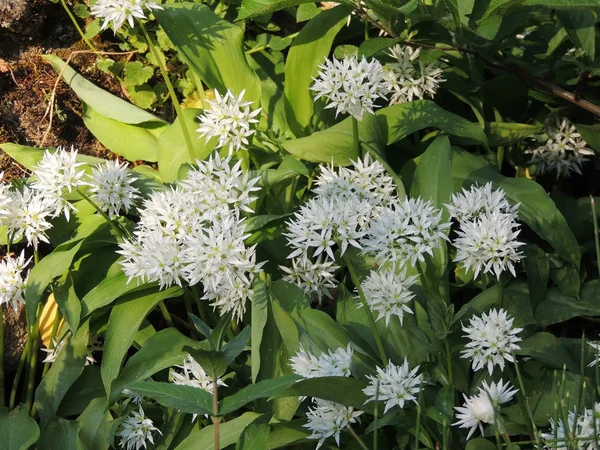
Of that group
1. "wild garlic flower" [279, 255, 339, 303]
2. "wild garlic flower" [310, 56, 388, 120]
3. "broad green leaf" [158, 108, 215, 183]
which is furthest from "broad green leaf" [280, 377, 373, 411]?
"broad green leaf" [158, 108, 215, 183]

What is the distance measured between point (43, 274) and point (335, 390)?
129cm

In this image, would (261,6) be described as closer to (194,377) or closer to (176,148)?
(176,148)

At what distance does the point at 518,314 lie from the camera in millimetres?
2629

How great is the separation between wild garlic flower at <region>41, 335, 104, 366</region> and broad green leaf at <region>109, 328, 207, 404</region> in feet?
1.17

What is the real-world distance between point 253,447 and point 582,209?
6.40 ft

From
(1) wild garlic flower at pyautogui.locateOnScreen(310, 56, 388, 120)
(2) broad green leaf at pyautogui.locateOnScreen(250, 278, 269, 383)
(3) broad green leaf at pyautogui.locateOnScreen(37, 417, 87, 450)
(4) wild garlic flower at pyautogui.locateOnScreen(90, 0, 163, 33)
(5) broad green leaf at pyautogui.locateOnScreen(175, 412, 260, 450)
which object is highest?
(4) wild garlic flower at pyautogui.locateOnScreen(90, 0, 163, 33)

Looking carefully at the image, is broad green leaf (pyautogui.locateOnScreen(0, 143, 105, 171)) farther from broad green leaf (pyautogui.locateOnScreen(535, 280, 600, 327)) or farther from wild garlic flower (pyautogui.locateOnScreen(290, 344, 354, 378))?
broad green leaf (pyautogui.locateOnScreen(535, 280, 600, 327))

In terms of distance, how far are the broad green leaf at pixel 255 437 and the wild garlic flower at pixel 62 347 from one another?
1.13 meters

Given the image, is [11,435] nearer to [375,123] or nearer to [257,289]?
[257,289]

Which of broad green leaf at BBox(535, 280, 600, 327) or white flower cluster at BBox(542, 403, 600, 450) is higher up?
white flower cluster at BBox(542, 403, 600, 450)

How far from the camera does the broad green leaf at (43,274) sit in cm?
280

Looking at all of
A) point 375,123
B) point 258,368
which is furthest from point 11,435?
point 375,123

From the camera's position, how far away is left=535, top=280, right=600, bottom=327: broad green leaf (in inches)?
106

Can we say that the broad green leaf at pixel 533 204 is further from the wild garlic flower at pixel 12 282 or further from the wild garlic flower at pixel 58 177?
the wild garlic flower at pixel 12 282
